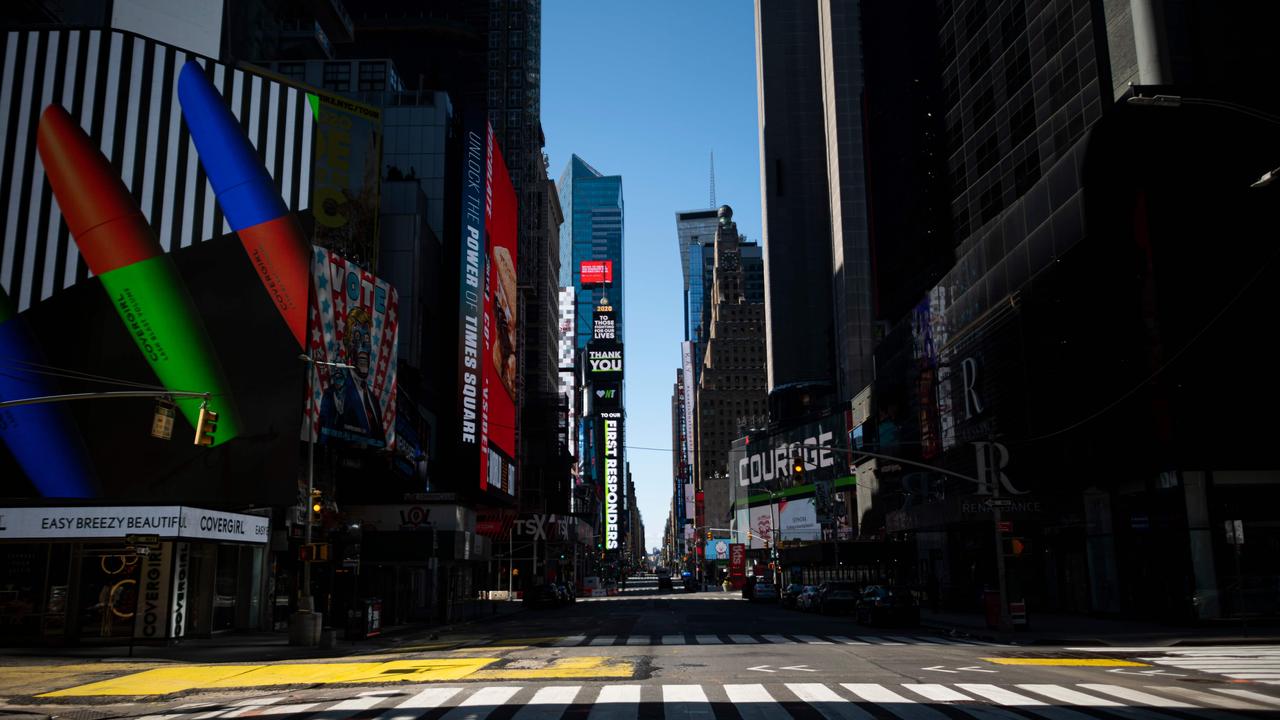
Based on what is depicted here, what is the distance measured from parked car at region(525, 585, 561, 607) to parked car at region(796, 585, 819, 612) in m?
19.2

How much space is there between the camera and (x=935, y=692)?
Result: 1614cm

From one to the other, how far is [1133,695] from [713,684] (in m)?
7.06

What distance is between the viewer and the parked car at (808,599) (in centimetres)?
5262

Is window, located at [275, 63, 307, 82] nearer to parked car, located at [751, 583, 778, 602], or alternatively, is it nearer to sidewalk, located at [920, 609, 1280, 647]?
parked car, located at [751, 583, 778, 602]

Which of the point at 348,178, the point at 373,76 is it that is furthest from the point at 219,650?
the point at 373,76

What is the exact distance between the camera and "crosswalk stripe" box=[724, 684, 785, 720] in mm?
13594

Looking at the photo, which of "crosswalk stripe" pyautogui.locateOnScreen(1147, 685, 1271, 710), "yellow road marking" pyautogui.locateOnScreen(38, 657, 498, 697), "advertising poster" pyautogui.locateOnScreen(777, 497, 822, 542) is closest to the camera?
"crosswalk stripe" pyautogui.locateOnScreen(1147, 685, 1271, 710)

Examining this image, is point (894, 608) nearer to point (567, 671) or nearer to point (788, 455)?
point (567, 671)

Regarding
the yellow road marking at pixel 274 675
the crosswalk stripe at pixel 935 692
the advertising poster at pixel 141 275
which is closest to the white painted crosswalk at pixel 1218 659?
the crosswalk stripe at pixel 935 692

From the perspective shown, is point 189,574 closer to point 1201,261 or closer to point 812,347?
point 1201,261

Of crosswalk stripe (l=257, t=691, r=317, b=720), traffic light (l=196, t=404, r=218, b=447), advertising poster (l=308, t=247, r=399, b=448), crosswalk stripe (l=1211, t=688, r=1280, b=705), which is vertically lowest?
crosswalk stripe (l=1211, t=688, r=1280, b=705)

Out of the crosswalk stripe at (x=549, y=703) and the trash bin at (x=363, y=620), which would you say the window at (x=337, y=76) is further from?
the crosswalk stripe at (x=549, y=703)

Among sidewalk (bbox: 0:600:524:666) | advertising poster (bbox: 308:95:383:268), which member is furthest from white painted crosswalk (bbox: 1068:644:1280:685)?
advertising poster (bbox: 308:95:383:268)

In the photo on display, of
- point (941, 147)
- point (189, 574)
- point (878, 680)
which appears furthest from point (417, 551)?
point (941, 147)
